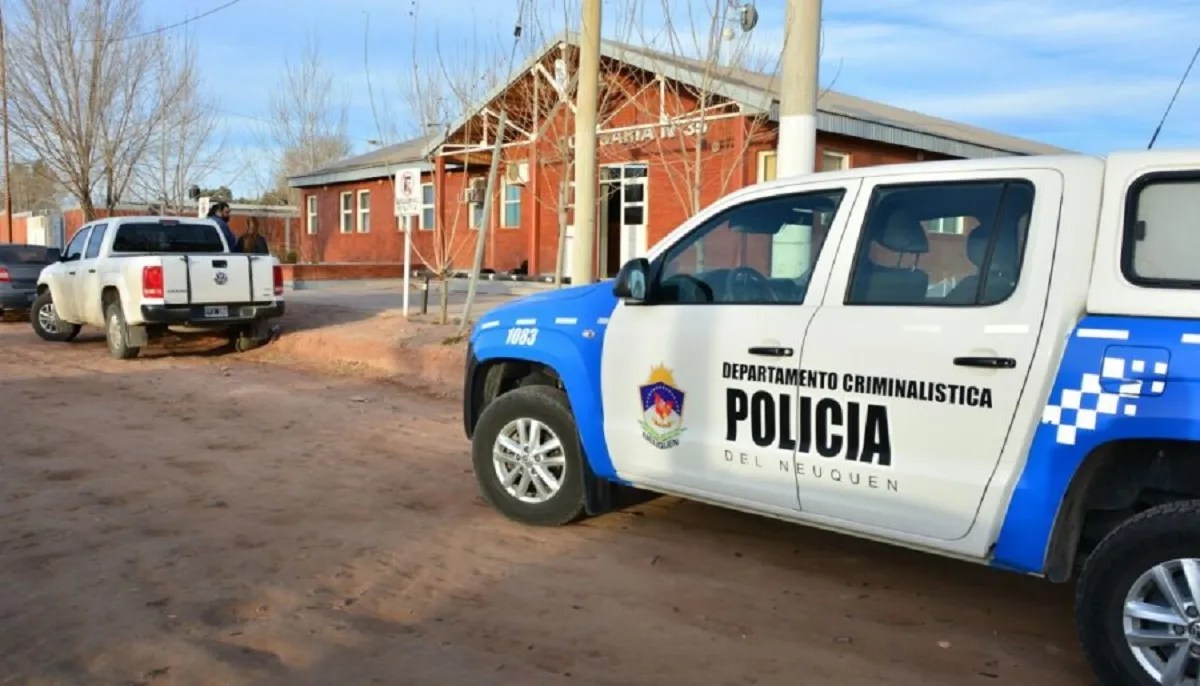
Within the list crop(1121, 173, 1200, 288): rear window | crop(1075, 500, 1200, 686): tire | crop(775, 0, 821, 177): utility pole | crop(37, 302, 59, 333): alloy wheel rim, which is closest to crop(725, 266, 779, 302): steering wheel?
crop(1121, 173, 1200, 288): rear window

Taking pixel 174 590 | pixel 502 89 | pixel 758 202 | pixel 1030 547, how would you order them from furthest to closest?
pixel 502 89 → pixel 758 202 → pixel 174 590 → pixel 1030 547

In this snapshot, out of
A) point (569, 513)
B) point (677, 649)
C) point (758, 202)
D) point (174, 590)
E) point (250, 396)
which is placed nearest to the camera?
point (677, 649)

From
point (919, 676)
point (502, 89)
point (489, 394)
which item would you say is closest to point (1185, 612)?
point (919, 676)

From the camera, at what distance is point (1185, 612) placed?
131 inches

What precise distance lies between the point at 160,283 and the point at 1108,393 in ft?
37.9

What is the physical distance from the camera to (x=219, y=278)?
505 inches

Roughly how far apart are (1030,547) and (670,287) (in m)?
2.08

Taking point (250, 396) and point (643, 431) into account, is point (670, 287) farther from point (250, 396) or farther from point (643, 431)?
point (250, 396)

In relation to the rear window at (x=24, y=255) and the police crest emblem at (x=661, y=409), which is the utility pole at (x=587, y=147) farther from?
the rear window at (x=24, y=255)

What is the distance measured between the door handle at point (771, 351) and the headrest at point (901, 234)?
2.03 feet

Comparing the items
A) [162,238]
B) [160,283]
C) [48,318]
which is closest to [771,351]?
[160,283]

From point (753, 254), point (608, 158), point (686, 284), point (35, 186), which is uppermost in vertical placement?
point (35, 186)

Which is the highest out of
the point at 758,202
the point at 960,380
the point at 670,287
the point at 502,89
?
the point at 502,89

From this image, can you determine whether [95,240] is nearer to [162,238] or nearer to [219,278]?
[162,238]
